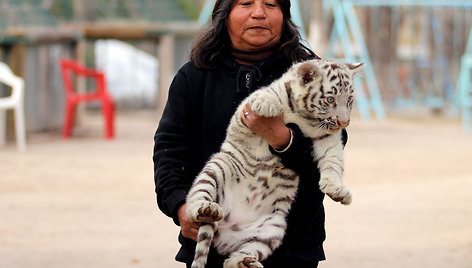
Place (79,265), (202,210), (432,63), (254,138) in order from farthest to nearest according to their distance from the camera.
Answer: (432,63)
(79,265)
(254,138)
(202,210)

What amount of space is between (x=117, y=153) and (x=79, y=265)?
586cm

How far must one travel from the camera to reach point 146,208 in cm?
809

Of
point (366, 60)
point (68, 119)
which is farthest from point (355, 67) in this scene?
point (366, 60)

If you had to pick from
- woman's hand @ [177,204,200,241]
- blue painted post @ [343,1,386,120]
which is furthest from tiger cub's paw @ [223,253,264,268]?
blue painted post @ [343,1,386,120]

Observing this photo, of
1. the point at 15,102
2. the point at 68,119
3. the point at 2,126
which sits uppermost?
the point at 15,102

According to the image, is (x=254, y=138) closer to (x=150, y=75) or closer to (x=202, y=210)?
(x=202, y=210)

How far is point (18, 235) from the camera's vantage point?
6.93 m

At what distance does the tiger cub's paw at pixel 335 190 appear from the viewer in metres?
3.07

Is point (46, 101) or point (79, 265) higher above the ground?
point (79, 265)

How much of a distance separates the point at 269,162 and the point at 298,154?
12 cm

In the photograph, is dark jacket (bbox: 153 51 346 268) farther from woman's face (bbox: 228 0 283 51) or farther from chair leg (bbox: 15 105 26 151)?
chair leg (bbox: 15 105 26 151)

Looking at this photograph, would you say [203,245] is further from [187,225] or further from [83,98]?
[83,98]

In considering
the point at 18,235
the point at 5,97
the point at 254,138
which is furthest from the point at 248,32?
the point at 5,97

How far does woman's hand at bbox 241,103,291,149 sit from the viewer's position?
3.17 metres
